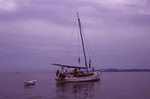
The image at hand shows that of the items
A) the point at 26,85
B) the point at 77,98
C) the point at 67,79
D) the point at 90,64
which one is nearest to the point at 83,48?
the point at 90,64

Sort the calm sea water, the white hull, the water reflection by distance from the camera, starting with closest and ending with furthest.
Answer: the water reflection
the calm sea water
the white hull

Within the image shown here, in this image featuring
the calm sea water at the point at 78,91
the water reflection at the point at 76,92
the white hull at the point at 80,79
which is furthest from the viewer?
the white hull at the point at 80,79

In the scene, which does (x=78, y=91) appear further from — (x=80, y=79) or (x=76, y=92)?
(x=80, y=79)

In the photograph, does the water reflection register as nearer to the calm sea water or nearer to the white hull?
the calm sea water

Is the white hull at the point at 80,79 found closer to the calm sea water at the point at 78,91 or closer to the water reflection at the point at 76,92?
the calm sea water at the point at 78,91

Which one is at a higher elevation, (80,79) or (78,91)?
(80,79)

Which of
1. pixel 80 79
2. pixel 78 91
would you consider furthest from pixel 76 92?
pixel 80 79

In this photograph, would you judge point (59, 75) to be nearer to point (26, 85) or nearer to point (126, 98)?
point (26, 85)

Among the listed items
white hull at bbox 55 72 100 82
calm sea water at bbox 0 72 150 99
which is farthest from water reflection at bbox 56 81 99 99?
white hull at bbox 55 72 100 82

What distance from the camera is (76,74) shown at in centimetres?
4700

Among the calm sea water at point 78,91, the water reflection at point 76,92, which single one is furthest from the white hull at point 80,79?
the water reflection at point 76,92

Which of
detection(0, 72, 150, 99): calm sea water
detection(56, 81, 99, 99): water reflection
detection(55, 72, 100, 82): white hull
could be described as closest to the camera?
detection(56, 81, 99, 99): water reflection

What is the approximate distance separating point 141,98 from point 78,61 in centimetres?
2246

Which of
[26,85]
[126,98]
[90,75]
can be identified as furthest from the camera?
[90,75]
